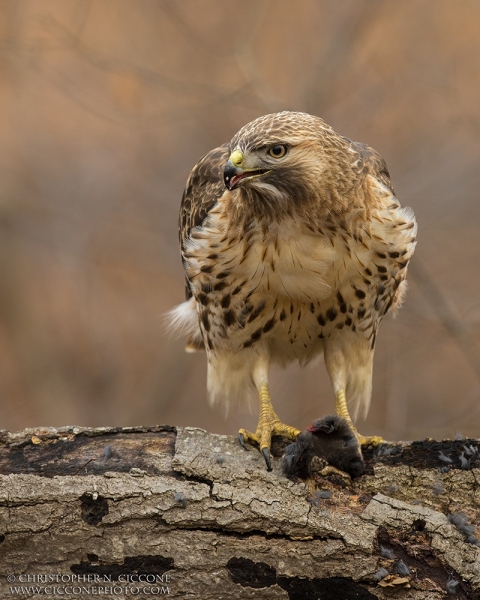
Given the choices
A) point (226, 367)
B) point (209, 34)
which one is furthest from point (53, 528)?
point (209, 34)

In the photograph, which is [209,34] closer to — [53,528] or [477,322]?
[477,322]

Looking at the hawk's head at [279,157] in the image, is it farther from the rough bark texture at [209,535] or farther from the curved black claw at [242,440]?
the rough bark texture at [209,535]

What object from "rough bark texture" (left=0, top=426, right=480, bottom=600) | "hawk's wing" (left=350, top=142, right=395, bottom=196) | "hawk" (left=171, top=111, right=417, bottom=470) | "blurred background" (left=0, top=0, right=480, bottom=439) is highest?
"blurred background" (left=0, top=0, right=480, bottom=439)

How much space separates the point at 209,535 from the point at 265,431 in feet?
2.94

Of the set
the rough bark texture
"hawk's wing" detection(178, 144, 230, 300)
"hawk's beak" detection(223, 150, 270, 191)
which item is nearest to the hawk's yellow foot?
the rough bark texture

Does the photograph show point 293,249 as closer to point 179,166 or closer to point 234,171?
point 234,171

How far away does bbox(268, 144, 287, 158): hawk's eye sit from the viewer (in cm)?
409

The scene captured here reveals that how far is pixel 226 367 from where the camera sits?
16.0ft

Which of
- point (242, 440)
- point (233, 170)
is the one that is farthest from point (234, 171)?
point (242, 440)

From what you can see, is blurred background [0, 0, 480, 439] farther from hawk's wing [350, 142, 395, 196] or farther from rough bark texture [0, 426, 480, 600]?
rough bark texture [0, 426, 480, 600]

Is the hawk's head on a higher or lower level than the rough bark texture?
higher

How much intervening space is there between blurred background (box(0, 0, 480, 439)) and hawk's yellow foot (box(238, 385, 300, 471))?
A: 2482mm

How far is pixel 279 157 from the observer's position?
412 cm

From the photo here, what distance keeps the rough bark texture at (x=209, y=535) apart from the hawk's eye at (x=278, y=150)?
1.48 metres
